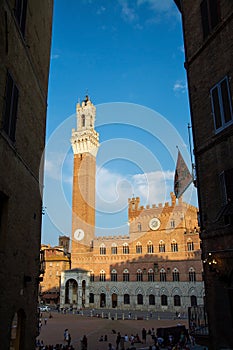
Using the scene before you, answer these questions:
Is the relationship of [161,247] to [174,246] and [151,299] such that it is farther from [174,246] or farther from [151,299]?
[151,299]

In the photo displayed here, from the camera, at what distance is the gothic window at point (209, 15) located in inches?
432

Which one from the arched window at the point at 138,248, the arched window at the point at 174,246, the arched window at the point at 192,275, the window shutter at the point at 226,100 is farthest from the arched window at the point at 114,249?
the window shutter at the point at 226,100

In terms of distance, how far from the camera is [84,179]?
224 feet

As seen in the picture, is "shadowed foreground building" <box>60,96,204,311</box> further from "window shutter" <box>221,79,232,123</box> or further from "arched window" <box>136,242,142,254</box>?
"window shutter" <box>221,79,232,123</box>

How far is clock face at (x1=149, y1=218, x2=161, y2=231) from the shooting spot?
55.8 m

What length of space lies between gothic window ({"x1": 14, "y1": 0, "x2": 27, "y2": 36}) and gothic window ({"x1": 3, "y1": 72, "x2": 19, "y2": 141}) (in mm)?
2159

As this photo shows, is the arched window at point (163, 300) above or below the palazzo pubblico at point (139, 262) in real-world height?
below

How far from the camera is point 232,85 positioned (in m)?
9.60

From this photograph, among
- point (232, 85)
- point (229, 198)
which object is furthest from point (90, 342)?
point (232, 85)

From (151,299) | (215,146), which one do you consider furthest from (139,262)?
(215,146)

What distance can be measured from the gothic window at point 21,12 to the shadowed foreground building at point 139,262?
42943 millimetres

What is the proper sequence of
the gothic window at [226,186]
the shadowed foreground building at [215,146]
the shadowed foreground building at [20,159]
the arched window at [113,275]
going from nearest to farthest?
the shadowed foreground building at [20,159] < the shadowed foreground building at [215,146] < the gothic window at [226,186] < the arched window at [113,275]

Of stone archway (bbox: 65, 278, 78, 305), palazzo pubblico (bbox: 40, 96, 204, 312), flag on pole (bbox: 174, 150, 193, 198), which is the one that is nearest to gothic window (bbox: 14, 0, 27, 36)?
flag on pole (bbox: 174, 150, 193, 198)

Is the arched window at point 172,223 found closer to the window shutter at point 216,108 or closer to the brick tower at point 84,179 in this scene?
the brick tower at point 84,179
